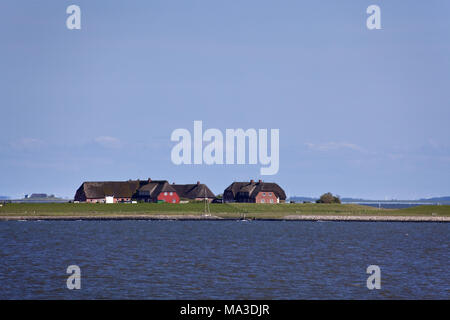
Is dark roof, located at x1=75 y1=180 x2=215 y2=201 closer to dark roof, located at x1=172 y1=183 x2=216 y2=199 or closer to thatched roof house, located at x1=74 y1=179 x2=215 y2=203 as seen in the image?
thatched roof house, located at x1=74 y1=179 x2=215 y2=203

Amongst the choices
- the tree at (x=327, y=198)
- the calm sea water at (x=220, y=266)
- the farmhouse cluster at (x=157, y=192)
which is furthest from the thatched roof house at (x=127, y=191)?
the calm sea water at (x=220, y=266)

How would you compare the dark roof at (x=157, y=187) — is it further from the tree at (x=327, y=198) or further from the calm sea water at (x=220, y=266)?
the calm sea water at (x=220, y=266)

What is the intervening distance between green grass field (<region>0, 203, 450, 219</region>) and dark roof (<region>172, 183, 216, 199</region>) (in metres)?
29.8

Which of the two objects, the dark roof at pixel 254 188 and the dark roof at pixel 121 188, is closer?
the dark roof at pixel 121 188

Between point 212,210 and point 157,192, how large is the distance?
2673 cm

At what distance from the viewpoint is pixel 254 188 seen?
169 metres

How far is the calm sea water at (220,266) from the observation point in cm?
3884

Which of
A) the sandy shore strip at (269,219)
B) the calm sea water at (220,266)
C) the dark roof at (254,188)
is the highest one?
the dark roof at (254,188)

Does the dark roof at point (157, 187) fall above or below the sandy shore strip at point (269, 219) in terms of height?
above

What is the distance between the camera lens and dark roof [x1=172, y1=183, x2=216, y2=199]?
581ft

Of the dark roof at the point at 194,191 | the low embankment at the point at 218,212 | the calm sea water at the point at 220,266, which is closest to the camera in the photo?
the calm sea water at the point at 220,266
